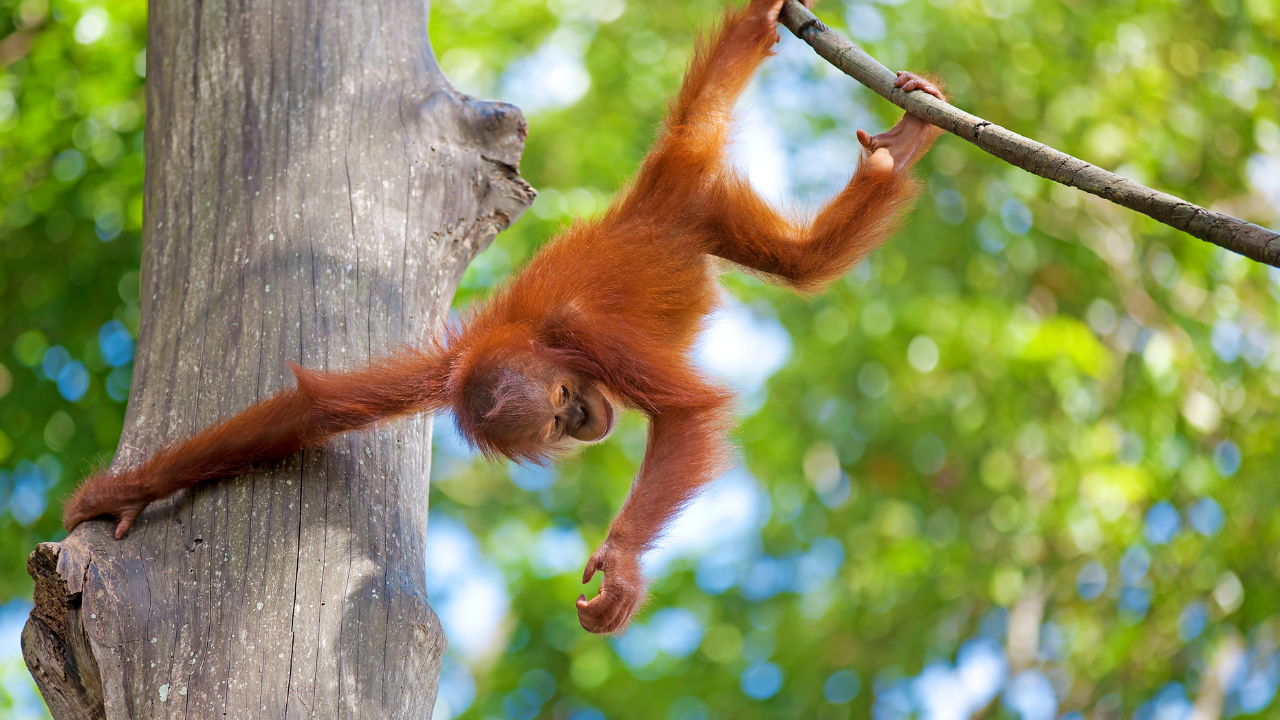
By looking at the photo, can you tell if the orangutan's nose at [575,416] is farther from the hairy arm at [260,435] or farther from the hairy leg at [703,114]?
the hairy leg at [703,114]

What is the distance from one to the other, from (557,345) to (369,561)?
2.30ft

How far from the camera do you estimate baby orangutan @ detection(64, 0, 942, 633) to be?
7.27ft

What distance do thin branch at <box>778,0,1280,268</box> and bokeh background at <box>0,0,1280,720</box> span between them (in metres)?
2.97

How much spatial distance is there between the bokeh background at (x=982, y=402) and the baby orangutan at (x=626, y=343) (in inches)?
91.7

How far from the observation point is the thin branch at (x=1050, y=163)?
1592mm

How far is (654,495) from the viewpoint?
253cm

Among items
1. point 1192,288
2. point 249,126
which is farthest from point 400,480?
point 1192,288

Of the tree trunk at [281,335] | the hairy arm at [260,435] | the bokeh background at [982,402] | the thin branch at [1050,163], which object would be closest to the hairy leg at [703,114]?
the thin branch at [1050,163]

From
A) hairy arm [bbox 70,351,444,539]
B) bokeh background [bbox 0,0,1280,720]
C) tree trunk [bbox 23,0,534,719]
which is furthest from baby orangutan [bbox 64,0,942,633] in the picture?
bokeh background [bbox 0,0,1280,720]

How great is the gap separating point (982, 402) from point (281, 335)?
4.59 m

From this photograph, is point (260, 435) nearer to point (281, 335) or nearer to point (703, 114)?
point (281, 335)

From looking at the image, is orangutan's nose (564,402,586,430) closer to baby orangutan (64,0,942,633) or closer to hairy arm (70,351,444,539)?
baby orangutan (64,0,942,633)

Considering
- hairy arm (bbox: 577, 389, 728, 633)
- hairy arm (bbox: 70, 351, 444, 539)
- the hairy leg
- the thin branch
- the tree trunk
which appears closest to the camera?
the thin branch

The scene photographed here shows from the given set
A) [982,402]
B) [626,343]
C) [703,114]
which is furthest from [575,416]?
[982,402]
